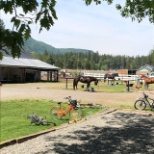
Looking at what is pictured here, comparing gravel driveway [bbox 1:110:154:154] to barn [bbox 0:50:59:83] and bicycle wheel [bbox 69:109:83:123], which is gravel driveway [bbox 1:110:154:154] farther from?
barn [bbox 0:50:59:83]

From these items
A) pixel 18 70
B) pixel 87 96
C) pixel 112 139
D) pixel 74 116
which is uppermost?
pixel 18 70

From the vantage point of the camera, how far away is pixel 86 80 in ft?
110

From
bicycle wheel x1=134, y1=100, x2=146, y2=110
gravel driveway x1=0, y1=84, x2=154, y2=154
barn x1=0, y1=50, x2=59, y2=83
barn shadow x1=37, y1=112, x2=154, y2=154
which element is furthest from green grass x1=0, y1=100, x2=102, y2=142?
barn x1=0, y1=50, x2=59, y2=83

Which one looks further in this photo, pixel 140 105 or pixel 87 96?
pixel 87 96

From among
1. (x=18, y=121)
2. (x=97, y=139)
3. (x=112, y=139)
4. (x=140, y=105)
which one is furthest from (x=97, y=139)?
(x=140, y=105)

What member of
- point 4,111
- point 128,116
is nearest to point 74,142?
point 128,116

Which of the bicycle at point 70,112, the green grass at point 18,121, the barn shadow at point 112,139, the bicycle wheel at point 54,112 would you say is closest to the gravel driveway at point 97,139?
the barn shadow at point 112,139

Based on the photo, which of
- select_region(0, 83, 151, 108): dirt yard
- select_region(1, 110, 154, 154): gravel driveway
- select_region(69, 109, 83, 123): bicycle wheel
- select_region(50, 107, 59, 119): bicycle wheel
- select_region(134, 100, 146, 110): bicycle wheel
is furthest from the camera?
select_region(0, 83, 151, 108): dirt yard

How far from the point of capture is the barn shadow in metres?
8.74

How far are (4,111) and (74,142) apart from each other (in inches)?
286

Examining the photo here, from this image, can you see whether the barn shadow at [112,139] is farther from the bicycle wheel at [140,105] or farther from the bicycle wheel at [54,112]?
the bicycle wheel at [140,105]

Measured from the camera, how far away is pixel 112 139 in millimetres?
10055

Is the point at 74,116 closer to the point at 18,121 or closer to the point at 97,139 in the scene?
the point at 18,121

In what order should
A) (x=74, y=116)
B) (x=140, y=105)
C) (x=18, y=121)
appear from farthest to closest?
(x=140, y=105)
(x=74, y=116)
(x=18, y=121)
